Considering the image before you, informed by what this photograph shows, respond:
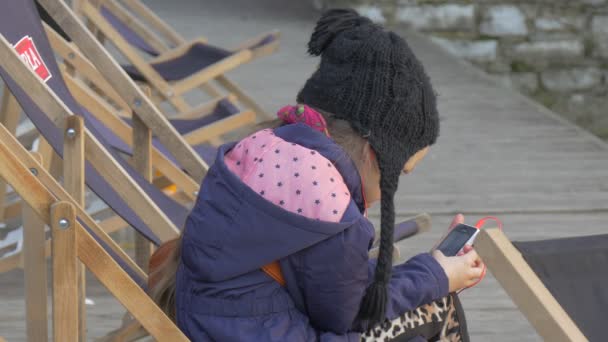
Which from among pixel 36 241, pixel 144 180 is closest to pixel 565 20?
pixel 144 180

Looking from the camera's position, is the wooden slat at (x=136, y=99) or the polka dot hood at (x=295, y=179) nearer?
the polka dot hood at (x=295, y=179)

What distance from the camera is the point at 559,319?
6.03 feet

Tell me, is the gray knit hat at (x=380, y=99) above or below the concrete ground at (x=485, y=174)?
above

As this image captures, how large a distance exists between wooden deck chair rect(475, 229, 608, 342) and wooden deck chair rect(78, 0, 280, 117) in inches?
106

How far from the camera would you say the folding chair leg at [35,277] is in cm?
215

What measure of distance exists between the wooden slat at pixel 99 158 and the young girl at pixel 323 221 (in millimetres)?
379

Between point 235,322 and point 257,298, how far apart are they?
0.05 metres

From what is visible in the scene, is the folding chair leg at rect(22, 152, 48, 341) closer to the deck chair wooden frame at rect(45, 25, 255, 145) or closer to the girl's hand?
the girl's hand

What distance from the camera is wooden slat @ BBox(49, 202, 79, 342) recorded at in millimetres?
1659

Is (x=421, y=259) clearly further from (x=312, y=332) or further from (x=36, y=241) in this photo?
(x=36, y=241)

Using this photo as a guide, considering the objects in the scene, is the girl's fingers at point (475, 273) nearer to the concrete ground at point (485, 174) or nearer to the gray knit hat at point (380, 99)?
the gray knit hat at point (380, 99)

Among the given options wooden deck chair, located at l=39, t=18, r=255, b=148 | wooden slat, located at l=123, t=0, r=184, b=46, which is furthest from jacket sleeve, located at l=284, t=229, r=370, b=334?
wooden slat, located at l=123, t=0, r=184, b=46

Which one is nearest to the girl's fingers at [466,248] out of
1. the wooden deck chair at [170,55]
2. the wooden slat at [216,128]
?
the wooden slat at [216,128]

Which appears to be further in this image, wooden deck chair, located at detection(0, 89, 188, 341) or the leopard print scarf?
the leopard print scarf
